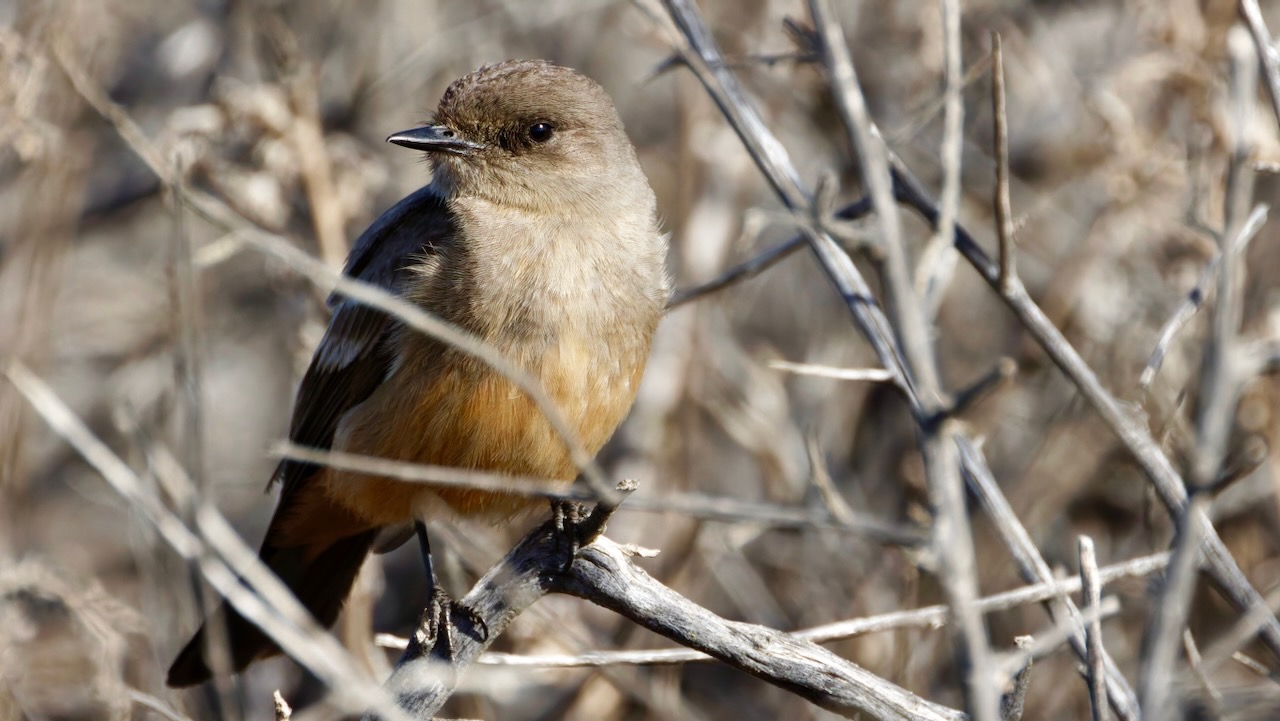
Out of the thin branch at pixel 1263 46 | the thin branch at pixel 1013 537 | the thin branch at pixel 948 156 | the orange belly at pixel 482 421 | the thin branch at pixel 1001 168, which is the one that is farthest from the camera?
the orange belly at pixel 482 421

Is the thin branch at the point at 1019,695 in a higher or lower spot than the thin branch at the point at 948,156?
lower

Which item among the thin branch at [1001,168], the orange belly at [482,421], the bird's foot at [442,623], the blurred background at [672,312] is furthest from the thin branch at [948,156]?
the bird's foot at [442,623]

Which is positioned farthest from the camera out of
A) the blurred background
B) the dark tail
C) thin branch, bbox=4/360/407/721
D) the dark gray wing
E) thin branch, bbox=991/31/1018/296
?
the blurred background

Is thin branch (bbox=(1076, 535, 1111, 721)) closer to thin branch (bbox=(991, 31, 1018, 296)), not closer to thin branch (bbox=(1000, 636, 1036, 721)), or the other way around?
thin branch (bbox=(1000, 636, 1036, 721))

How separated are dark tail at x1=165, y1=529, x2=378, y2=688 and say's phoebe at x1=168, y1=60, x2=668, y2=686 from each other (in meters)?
0.01

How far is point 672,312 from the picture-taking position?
7.27m

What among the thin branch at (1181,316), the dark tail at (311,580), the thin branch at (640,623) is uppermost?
the thin branch at (1181,316)

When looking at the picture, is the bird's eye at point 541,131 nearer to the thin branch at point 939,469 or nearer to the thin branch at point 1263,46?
the thin branch at point 1263,46

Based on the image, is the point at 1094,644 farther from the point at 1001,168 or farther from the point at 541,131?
the point at 541,131

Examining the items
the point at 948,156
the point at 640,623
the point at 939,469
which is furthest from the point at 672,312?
the point at 939,469

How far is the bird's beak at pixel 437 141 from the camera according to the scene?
5.02m

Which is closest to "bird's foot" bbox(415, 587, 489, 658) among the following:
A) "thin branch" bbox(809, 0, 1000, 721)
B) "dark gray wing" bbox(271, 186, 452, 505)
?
"dark gray wing" bbox(271, 186, 452, 505)

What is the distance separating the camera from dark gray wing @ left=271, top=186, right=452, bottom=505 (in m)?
5.01

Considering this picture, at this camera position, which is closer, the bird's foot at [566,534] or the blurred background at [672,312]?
the bird's foot at [566,534]
